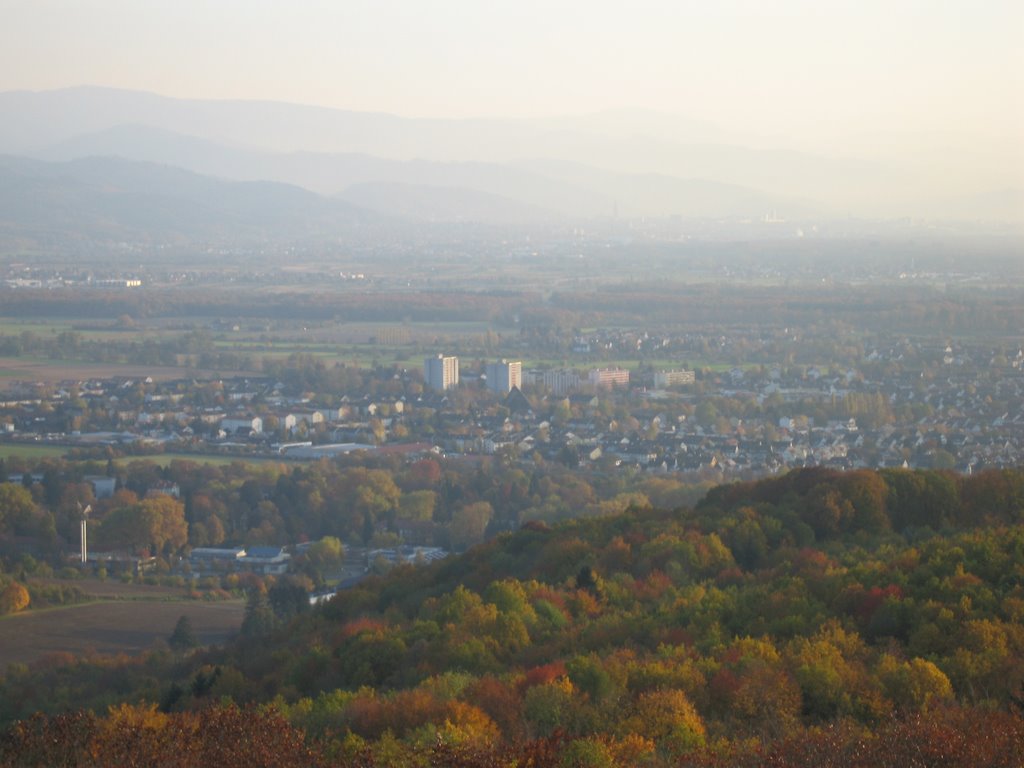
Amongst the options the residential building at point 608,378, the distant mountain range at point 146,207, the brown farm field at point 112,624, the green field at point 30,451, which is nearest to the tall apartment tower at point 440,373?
the residential building at point 608,378

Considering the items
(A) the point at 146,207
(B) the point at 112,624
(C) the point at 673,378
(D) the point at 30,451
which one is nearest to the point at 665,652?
(B) the point at 112,624

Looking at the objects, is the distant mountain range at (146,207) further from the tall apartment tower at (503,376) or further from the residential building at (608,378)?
the residential building at (608,378)

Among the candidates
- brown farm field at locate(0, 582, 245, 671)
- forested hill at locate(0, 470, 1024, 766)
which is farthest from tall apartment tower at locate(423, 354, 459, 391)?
forested hill at locate(0, 470, 1024, 766)

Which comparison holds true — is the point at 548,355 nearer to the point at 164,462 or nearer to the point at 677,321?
the point at 677,321

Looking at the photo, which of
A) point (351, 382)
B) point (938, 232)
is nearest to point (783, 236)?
point (938, 232)

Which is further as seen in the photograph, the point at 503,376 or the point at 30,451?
the point at 503,376

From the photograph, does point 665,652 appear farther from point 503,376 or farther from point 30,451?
point 503,376
